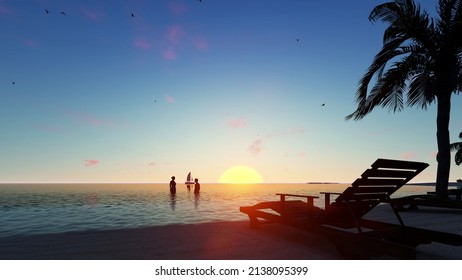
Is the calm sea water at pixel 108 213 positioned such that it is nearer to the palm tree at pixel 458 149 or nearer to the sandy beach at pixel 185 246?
the sandy beach at pixel 185 246

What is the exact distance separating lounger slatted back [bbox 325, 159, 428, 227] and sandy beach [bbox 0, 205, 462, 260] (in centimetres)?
87

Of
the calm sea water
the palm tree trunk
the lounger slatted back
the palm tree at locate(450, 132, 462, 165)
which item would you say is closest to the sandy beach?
the lounger slatted back

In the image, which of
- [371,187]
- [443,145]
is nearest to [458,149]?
[443,145]

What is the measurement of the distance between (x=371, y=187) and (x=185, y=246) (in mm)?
4109

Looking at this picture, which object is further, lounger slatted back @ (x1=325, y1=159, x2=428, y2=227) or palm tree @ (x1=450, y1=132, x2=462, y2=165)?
palm tree @ (x1=450, y1=132, x2=462, y2=165)

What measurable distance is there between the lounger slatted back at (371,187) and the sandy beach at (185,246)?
2.86 feet

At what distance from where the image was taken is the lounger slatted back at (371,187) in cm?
553

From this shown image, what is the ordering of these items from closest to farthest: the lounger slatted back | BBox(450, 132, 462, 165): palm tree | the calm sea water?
1. the lounger slatted back
2. the calm sea water
3. BBox(450, 132, 462, 165): palm tree

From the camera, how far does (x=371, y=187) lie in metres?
5.93

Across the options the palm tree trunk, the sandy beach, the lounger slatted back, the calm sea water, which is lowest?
the calm sea water

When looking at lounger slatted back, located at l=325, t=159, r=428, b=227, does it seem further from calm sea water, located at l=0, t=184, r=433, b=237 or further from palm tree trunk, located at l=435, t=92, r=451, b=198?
palm tree trunk, located at l=435, t=92, r=451, b=198

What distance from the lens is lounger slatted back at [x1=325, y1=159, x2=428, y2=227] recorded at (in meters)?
5.53
